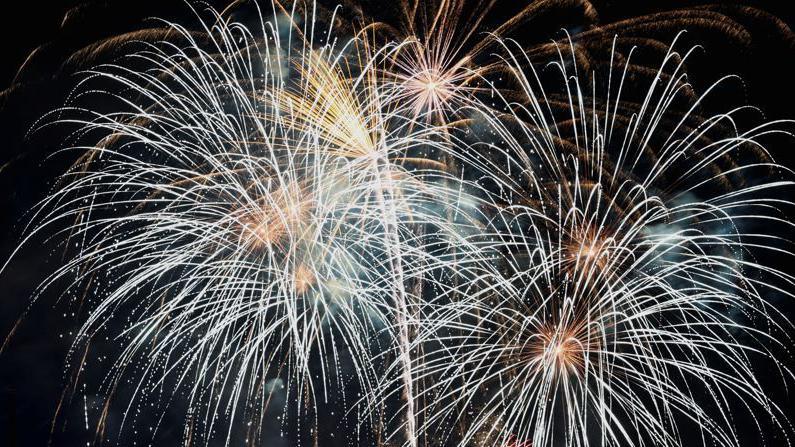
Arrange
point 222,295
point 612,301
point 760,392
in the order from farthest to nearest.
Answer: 1. point 222,295
2. point 612,301
3. point 760,392


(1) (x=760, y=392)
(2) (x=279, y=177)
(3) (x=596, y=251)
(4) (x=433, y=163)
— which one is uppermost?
(4) (x=433, y=163)

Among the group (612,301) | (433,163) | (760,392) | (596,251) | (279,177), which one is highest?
(433,163)

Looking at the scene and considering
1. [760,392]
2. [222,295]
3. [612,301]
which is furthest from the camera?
[222,295]

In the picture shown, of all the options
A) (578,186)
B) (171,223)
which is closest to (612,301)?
(578,186)

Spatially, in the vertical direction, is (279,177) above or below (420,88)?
below

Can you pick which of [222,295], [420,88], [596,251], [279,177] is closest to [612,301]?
[596,251]

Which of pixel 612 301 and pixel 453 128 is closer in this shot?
pixel 612 301

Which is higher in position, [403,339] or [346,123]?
[346,123]

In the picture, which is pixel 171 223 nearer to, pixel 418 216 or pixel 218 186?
pixel 218 186

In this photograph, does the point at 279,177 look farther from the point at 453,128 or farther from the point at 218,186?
the point at 453,128
